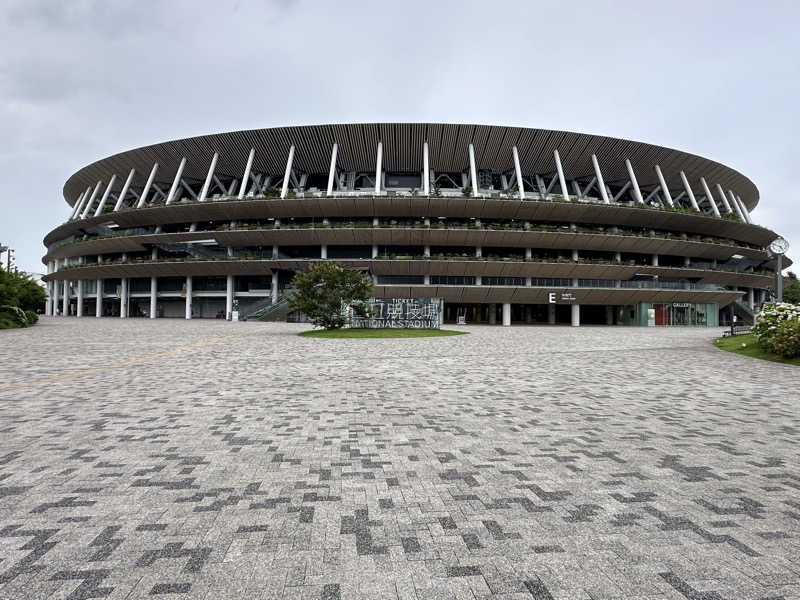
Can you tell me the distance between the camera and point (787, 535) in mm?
2850

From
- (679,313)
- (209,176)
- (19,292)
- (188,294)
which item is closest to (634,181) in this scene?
(679,313)

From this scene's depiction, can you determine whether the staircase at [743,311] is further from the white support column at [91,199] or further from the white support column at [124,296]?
the white support column at [91,199]

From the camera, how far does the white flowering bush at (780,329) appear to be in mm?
12656

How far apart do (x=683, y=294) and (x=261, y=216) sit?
47.7 metres

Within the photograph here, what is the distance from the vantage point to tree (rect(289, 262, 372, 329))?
2483 centimetres

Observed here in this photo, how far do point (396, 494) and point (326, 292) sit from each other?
2218cm

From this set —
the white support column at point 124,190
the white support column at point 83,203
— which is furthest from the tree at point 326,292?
the white support column at point 83,203

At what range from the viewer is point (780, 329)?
13.3 m

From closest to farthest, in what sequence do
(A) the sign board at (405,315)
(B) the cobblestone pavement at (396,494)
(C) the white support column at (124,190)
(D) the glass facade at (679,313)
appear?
(B) the cobblestone pavement at (396,494), (A) the sign board at (405,315), (D) the glass facade at (679,313), (C) the white support column at (124,190)

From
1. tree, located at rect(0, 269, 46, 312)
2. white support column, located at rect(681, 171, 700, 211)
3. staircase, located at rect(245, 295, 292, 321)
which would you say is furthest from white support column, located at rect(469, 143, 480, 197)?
tree, located at rect(0, 269, 46, 312)

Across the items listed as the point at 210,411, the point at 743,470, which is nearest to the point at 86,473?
the point at 210,411

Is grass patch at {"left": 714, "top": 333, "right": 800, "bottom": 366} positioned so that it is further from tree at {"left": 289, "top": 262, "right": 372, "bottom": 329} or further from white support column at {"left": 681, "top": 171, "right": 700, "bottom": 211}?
white support column at {"left": 681, "top": 171, "right": 700, "bottom": 211}

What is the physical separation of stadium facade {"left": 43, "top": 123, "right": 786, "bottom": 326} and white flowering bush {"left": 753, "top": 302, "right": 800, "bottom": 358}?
2649 centimetres

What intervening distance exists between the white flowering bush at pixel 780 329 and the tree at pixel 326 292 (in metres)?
19.6
